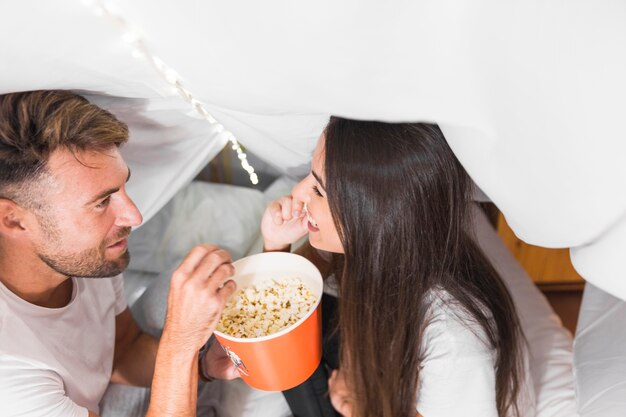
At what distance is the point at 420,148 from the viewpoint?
917 mm

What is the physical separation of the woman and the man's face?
0.37m

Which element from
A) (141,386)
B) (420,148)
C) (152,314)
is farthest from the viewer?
(152,314)

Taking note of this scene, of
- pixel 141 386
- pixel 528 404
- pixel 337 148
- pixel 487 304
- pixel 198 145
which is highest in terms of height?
pixel 337 148

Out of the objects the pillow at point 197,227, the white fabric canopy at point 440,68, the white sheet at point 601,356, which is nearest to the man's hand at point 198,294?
the white fabric canopy at point 440,68

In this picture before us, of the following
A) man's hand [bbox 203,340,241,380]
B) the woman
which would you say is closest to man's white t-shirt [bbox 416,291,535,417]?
the woman

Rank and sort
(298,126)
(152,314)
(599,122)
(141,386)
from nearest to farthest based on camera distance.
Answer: (599,122), (298,126), (141,386), (152,314)

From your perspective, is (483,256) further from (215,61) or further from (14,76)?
(14,76)

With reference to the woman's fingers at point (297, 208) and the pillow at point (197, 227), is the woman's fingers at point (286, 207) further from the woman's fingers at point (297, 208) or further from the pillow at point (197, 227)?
the pillow at point (197, 227)

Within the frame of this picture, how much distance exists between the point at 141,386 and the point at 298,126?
82 cm

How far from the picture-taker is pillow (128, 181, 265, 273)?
1678 mm

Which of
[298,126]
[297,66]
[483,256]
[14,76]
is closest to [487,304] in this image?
[483,256]

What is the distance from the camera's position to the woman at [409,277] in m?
0.93

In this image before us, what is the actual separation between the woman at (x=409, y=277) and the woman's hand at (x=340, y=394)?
58 millimetres

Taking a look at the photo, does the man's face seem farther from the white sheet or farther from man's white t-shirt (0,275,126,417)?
the white sheet
